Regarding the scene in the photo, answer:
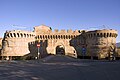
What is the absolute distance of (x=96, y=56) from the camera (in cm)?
5531

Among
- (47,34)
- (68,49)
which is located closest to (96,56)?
(68,49)

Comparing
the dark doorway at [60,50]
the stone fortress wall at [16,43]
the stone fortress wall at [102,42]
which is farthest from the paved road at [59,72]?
the dark doorway at [60,50]

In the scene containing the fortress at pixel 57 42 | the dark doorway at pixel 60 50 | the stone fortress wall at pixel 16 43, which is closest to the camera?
the fortress at pixel 57 42

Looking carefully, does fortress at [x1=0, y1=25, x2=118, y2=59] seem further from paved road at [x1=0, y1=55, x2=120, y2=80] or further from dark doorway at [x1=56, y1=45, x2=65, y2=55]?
paved road at [x1=0, y1=55, x2=120, y2=80]

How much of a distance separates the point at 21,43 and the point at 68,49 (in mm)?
14325

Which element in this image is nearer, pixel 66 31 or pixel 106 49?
pixel 106 49

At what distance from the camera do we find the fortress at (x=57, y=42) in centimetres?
5562

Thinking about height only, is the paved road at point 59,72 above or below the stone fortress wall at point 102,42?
below

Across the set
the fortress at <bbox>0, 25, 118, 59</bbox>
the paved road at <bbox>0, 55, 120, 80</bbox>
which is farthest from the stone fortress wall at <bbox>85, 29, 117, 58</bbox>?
the paved road at <bbox>0, 55, 120, 80</bbox>

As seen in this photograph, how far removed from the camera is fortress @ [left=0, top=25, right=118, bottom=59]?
55625 millimetres

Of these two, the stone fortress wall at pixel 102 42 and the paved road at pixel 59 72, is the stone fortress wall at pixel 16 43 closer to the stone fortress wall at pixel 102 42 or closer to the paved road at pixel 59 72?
the stone fortress wall at pixel 102 42

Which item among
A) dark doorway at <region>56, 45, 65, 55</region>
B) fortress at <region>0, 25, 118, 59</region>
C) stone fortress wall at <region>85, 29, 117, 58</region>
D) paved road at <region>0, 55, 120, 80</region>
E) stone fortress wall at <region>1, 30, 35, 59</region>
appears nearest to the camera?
paved road at <region>0, 55, 120, 80</region>

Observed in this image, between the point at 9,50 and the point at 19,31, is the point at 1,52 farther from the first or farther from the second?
the point at 19,31

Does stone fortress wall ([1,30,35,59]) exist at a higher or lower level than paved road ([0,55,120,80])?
higher
